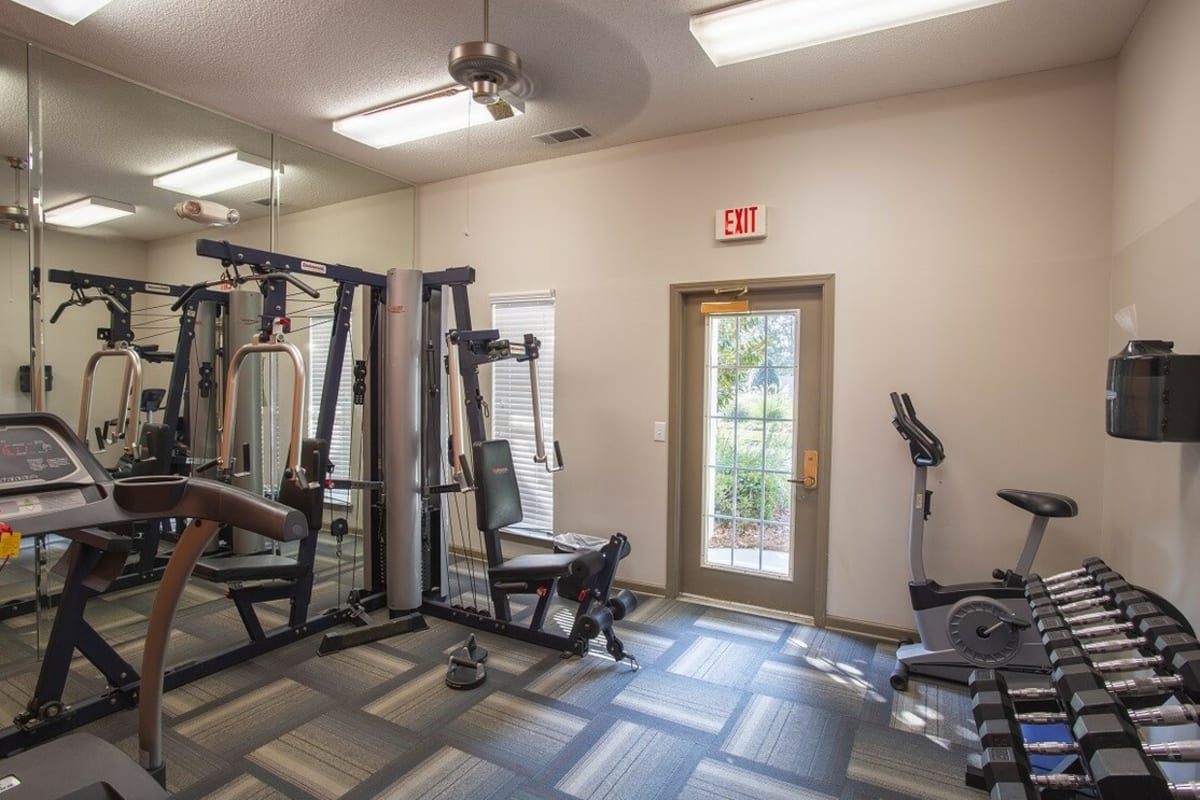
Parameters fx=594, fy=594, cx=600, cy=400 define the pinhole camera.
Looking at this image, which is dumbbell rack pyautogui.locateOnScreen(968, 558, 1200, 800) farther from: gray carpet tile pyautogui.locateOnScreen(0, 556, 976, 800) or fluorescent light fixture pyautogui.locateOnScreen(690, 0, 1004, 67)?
fluorescent light fixture pyautogui.locateOnScreen(690, 0, 1004, 67)

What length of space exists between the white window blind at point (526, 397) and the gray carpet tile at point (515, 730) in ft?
6.22

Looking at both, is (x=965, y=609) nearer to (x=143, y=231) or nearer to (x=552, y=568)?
(x=552, y=568)

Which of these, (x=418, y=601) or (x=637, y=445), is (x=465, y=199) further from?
(x=418, y=601)

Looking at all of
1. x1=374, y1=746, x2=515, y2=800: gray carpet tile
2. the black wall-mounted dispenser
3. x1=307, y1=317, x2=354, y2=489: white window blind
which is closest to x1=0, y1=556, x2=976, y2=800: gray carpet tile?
x1=374, y1=746, x2=515, y2=800: gray carpet tile

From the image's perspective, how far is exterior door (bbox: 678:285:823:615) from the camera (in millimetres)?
3742

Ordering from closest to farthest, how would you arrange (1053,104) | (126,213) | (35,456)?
(35,456) → (1053,104) → (126,213)

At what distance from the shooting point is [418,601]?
3.74 m

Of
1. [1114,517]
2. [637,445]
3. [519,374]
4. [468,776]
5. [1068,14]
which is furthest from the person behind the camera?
[519,374]

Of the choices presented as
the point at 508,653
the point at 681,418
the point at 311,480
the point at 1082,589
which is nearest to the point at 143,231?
the point at 311,480

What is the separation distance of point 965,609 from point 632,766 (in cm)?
177

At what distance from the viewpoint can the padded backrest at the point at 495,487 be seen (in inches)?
133

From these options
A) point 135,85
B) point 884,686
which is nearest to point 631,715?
point 884,686

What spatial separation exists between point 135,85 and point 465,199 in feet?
7.09

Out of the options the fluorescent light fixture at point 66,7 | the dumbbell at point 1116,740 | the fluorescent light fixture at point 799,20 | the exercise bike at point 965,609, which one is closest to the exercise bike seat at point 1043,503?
the exercise bike at point 965,609
